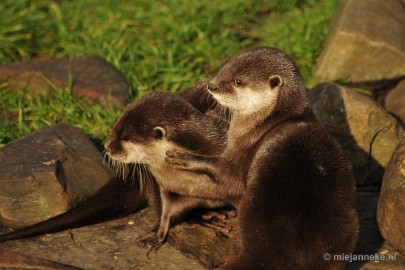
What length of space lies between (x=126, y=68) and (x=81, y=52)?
1.54ft

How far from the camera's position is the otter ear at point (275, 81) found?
12.2 feet

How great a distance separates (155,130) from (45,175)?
24.4 inches

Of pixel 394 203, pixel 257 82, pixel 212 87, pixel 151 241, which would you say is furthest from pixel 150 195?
pixel 394 203

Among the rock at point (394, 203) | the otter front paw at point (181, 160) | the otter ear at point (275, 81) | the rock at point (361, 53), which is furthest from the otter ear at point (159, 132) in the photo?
the rock at point (361, 53)

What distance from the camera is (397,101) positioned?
17.7ft

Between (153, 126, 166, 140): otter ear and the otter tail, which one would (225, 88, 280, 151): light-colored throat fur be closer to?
(153, 126, 166, 140): otter ear

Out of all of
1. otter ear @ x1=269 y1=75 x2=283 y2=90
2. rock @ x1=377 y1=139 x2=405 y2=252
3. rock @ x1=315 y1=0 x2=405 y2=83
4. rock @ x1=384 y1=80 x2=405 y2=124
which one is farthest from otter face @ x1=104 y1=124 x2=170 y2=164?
rock @ x1=315 y1=0 x2=405 y2=83

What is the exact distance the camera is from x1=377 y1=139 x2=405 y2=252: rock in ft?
12.4

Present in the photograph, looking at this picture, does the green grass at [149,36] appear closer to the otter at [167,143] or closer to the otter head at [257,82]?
the otter at [167,143]

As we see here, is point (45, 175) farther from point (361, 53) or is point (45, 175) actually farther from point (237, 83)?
point (361, 53)

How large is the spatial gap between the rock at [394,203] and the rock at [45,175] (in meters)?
1.39

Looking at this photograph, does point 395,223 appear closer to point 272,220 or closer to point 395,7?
point 272,220

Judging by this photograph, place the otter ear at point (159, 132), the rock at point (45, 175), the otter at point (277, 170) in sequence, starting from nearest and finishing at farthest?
the otter at point (277, 170) < the otter ear at point (159, 132) < the rock at point (45, 175)

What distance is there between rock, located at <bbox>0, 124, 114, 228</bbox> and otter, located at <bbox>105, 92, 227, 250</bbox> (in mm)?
319
